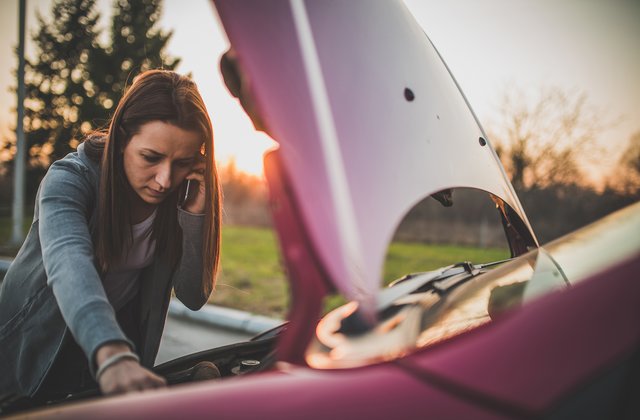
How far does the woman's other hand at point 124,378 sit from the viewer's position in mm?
A: 841

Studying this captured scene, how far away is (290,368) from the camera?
0.75 m

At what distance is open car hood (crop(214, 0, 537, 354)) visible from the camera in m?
0.74

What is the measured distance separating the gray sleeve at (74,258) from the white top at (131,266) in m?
0.25

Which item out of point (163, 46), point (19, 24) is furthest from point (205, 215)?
point (163, 46)

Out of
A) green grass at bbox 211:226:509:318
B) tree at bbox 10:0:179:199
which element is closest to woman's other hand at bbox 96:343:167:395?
green grass at bbox 211:226:509:318

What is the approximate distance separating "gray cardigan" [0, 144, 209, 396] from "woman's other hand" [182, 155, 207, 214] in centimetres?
4

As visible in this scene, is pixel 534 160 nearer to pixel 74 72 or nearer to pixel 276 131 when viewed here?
pixel 276 131

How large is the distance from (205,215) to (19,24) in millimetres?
10039

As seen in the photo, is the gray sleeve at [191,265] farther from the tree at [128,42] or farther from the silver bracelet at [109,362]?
the tree at [128,42]

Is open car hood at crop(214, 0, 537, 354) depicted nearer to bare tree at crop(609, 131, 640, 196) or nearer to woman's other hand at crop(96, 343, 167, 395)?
woman's other hand at crop(96, 343, 167, 395)

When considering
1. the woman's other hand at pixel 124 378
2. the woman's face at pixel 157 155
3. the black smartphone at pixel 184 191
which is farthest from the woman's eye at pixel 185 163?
the woman's other hand at pixel 124 378

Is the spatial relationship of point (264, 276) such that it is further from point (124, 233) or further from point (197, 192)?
point (124, 233)

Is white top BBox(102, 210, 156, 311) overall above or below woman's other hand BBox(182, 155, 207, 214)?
below

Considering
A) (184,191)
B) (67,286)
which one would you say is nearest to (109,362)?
(67,286)
